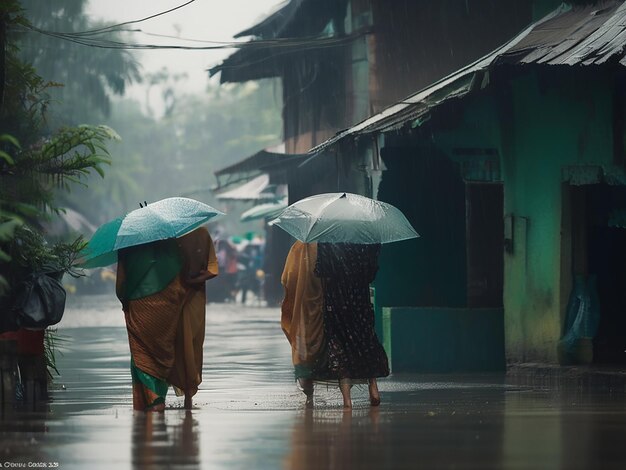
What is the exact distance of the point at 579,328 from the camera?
57.0 feet

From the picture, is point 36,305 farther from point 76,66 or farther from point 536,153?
point 76,66

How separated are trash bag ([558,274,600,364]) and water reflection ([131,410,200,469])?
561 centimetres

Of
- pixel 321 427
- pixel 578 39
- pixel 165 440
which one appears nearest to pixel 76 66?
pixel 578 39

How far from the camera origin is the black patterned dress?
1385 cm

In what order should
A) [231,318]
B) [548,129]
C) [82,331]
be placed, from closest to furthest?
[548,129]
[82,331]
[231,318]

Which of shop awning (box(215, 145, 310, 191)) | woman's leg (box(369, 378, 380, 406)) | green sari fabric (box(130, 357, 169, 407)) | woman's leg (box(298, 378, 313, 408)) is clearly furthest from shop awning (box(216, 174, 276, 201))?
green sari fabric (box(130, 357, 169, 407))

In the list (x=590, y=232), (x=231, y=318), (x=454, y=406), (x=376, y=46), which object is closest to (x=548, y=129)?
(x=590, y=232)

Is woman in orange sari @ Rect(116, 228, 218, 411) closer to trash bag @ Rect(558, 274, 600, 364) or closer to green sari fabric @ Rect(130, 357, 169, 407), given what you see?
green sari fabric @ Rect(130, 357, 169, 407)

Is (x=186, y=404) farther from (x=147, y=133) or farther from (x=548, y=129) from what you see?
(x=147, y=133)

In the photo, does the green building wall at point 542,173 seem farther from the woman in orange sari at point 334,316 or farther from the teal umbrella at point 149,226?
the teal umbrella at point 149,226

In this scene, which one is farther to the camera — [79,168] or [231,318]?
[231,318]

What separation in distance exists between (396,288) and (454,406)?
19.3 feet

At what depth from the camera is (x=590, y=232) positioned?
18016mm

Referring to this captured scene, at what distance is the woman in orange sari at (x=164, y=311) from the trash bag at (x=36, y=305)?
0.67 meters
